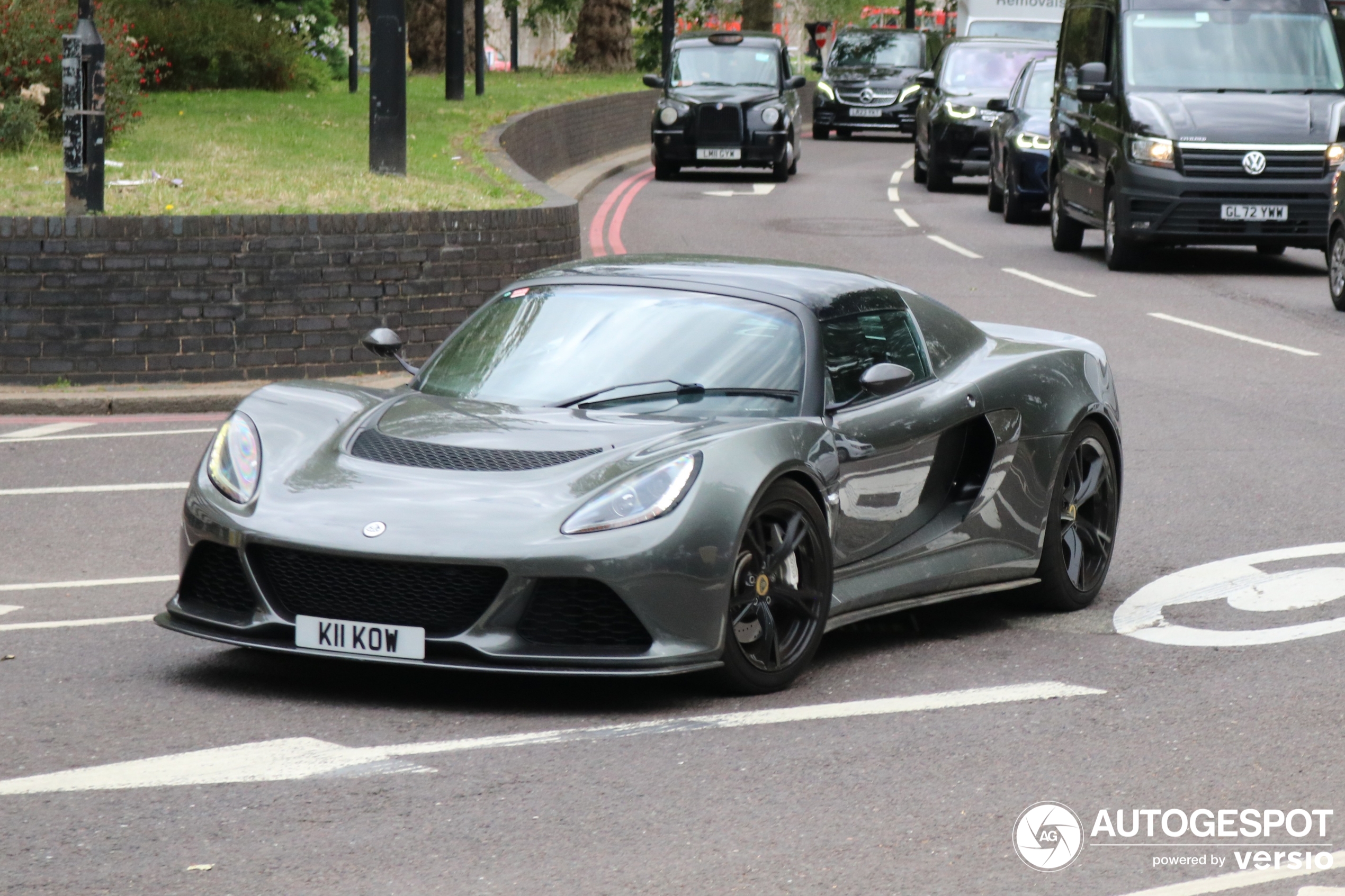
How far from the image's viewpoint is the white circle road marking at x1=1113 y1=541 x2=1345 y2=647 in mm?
7160

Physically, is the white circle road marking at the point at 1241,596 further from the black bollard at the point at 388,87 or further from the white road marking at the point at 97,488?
the black bollard at the point at 388,87

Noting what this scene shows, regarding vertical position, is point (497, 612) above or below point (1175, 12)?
below

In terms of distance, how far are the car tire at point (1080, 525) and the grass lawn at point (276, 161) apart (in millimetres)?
7387

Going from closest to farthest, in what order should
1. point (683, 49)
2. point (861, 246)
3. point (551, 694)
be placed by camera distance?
point (551, 694) → point (861, 246) → point (683, 49)

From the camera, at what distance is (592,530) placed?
19.1 feet

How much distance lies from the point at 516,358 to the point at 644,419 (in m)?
0.69

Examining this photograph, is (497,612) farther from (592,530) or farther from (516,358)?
(516,358)

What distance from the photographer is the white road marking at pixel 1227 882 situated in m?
4.48

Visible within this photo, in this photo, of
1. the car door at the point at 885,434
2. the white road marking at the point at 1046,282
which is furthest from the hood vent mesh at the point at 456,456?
the white road marking at the point at 1046,282

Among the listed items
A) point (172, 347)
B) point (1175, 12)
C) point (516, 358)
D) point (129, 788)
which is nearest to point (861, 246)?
point (1175, 12)

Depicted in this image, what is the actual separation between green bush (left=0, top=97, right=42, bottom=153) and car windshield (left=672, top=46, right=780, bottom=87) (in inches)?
539

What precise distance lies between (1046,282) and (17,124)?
925 cm

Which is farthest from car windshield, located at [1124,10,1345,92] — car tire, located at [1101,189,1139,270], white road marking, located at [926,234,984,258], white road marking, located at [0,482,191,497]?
white road marking, located at [0,482,191,497]

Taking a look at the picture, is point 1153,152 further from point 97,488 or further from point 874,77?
point 874,77
